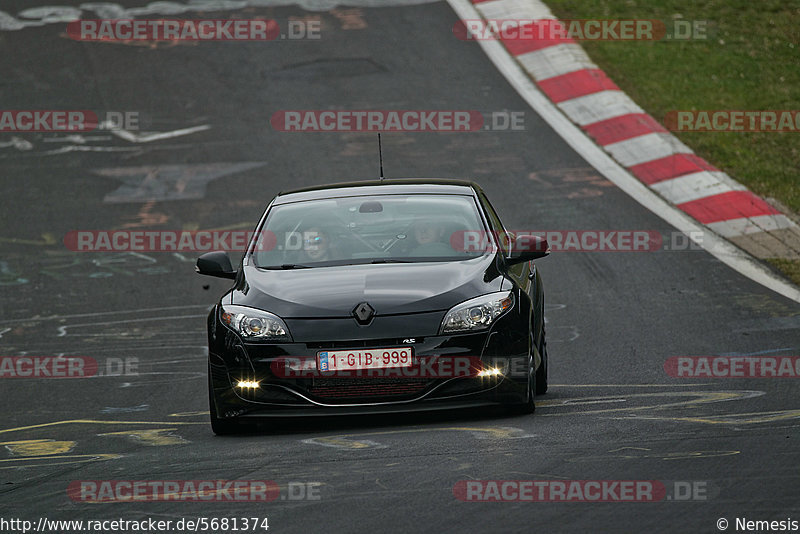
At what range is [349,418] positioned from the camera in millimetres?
7703

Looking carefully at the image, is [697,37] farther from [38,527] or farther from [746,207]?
[38,527]

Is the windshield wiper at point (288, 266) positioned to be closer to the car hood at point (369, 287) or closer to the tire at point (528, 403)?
the car hood at point (369, 287)

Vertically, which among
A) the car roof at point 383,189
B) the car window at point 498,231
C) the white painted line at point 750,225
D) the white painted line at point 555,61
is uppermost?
the white painted line at point 555,61

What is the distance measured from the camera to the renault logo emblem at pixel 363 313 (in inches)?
283

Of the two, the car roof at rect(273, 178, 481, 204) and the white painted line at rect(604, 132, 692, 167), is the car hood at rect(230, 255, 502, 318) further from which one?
the white painted line at rect(604, 132, 692, 167)

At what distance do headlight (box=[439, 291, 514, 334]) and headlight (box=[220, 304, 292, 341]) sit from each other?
924 millimetres

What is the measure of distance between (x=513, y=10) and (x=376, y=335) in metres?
14.7

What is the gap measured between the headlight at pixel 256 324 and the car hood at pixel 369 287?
0.05 m

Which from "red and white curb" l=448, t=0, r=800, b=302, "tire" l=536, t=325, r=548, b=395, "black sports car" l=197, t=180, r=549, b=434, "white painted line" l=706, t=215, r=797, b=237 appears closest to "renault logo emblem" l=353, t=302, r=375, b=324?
"black sports car" l=197, t=180, r=549, b=434

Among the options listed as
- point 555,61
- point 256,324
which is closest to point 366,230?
point 256,324

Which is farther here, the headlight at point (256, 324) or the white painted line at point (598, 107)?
the white painted line at point (598, 107)

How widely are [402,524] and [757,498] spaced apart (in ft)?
4.79

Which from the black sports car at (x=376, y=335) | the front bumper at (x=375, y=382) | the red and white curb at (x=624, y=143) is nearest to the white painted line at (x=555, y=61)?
the red and white curb at (x=624, y=143)

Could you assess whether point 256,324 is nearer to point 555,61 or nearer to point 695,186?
point 695,186
